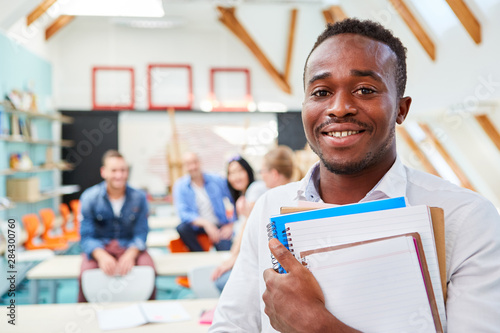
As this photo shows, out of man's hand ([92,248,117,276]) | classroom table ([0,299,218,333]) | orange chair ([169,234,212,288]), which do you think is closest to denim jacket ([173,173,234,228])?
orange chair ([169,234,212,288])

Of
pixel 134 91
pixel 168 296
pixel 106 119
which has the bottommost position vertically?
pixel 168 296

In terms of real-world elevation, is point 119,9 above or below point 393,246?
above

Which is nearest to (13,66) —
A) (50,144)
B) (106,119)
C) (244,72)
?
(50,144)

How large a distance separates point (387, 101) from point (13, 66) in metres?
7.97

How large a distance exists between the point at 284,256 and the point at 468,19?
558cm

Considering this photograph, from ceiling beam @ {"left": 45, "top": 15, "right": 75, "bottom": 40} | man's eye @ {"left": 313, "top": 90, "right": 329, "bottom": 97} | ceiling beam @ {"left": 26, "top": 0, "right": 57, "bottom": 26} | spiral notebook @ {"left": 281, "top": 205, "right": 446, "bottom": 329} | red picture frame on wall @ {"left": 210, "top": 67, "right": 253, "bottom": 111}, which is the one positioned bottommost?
spiral notebook @ {"left": 281, "top": 205, "right": 446, "bottom": 329}

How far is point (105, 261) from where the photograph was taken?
131 inches

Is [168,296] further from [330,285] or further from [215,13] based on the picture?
[215,13]

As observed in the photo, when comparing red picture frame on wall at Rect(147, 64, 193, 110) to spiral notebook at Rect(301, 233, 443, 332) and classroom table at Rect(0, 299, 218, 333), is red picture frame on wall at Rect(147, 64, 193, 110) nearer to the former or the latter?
classroom table at Rect(0, 299, 218, 333)

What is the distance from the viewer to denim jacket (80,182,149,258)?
384cm

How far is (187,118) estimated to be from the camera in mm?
11453

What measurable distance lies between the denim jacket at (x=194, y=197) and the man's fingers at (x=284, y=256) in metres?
4.28

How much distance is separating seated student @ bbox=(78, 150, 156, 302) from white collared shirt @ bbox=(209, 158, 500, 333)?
2.56m

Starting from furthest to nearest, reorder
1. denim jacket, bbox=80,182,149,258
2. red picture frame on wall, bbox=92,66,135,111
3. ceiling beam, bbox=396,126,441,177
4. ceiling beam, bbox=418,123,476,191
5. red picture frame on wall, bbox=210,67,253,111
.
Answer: red picture frame on wall, bbox=210,67,253,111, red picture frame on wall, bbox=92,66,135,111, ceiling beam, bbox=396,126,441,177, ceiling beam, bbox=418,123,476,191, denim jacket, bbox=80,182,149,258
